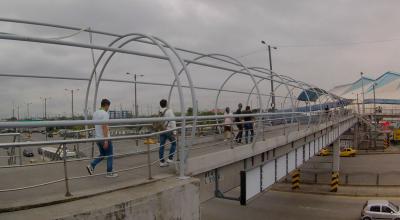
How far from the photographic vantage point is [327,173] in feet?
122

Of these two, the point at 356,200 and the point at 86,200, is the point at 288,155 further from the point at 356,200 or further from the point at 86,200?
the point at 356,200

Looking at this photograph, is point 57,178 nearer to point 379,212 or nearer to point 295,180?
point 379,212

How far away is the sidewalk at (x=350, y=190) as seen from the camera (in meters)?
28.3

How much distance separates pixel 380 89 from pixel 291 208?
8114 centimetres

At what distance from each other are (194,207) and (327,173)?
1316 inches

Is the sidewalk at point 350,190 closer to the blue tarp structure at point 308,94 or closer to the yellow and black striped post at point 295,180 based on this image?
the yellow and black striped post at point 295,180

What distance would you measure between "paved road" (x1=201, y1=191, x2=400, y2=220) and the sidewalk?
981 mm

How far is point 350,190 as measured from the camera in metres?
29.9

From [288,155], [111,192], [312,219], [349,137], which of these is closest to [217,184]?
[111,192]

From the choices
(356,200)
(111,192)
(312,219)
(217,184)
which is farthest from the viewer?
(356,200)

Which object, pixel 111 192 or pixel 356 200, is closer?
pixel 111 192

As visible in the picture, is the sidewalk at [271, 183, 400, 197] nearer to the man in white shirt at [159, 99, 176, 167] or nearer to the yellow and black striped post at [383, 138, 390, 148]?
the man in white shirt at [159, 99, 176, 167]

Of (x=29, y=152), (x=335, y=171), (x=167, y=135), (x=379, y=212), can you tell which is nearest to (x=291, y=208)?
(x=379, y=212)

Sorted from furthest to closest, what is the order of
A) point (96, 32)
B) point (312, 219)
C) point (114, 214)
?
point (312, 219)
point (96, 32)
point (114, 214)
